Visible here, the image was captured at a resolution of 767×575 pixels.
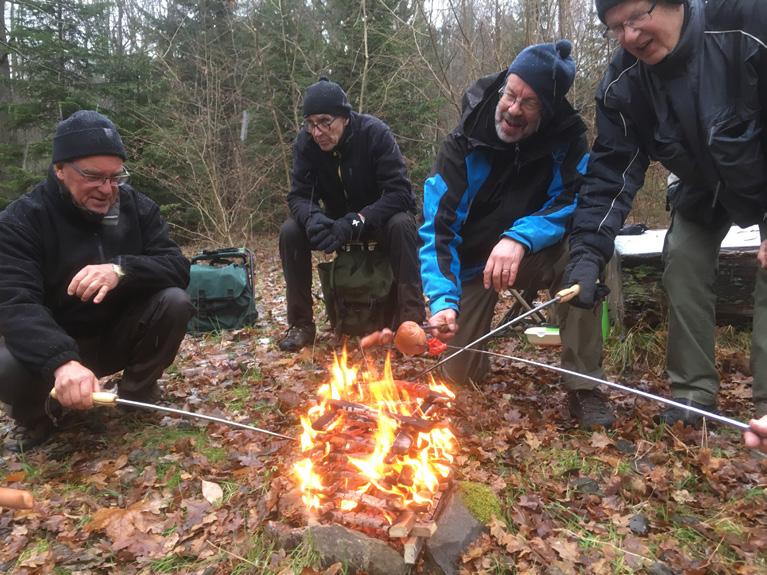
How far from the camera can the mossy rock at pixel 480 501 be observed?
2305 mm

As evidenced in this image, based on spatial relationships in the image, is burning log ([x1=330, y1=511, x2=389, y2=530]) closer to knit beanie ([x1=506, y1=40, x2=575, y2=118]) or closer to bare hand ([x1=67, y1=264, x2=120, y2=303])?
bare hand ([x1=67, y1=264, x2=120, y2=303])

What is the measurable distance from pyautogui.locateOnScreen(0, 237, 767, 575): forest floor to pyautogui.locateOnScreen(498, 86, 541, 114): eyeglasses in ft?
6.01

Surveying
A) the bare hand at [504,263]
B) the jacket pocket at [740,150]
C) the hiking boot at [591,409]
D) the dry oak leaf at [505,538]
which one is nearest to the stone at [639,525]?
the dry oak leaf at [505,538]

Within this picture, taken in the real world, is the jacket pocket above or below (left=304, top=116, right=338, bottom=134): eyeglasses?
below

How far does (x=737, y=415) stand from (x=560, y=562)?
1.83 meters

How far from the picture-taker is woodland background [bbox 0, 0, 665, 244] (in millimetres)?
11602

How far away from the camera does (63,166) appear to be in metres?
3.11

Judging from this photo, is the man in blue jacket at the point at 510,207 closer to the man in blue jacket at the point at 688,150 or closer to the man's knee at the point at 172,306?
the man in blue jacket at the point at 688,150

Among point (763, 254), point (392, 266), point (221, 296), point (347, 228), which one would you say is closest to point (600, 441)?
point (763, 254)

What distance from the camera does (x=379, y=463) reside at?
2.22 meters

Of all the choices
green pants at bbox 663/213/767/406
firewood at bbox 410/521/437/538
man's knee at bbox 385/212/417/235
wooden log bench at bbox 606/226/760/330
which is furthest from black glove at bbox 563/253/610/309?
man's knee at bbox 385/212/417/235

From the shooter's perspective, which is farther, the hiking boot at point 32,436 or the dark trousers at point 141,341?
the dark trousers at point 141,341

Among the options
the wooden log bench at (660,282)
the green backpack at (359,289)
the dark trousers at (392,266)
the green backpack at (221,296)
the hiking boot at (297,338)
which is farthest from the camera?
the green backpack at (221,296)

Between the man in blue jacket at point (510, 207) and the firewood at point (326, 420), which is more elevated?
the man in blue jacket at point (510, 207)
